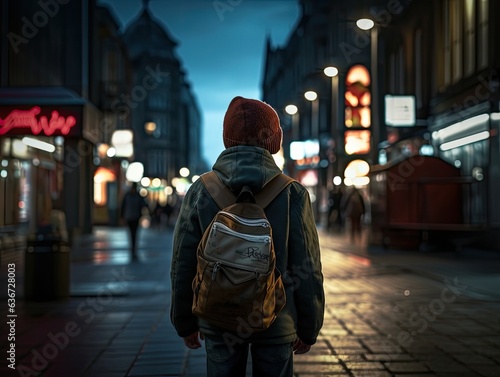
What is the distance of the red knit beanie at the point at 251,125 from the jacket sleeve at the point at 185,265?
11.8 inches

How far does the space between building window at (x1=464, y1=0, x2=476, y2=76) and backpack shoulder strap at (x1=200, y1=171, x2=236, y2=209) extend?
743 inches

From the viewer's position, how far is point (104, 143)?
1467 inches

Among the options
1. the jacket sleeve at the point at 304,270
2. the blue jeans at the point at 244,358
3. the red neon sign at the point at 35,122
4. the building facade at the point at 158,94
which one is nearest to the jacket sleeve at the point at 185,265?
the blue jeans at the point at 244,358

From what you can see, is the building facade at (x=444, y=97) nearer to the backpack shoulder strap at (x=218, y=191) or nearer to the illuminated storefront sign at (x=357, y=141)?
the illuminated storefront sign at (x=357, y=141)

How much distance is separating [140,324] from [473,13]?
1612cm

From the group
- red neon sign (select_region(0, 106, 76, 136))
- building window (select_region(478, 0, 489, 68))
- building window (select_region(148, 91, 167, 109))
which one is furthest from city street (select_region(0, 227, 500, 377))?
building window (select_region(148, 91, 167, 109))

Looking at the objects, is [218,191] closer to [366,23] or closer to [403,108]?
[366,23]

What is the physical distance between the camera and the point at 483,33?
19.4 meters

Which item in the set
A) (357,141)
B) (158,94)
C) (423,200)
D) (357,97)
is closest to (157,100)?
(158,94)

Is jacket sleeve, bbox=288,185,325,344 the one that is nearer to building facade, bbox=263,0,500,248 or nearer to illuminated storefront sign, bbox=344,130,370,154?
building facade, bbox=263,0,500,248

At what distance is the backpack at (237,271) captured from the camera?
2527 millimetres

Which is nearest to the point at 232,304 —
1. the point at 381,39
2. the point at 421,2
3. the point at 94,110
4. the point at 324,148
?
the point at 94,110

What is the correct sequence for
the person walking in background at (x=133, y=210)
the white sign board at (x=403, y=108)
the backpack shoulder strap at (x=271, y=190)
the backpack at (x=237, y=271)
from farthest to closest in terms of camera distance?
the white sign board at (x=403, y=108)
the person walking in background at (x=133, y=210)
the backpack shoulder strap at (x=271, y=190)
the backpack at (x=237, y=271)

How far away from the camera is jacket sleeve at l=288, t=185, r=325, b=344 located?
2.83 meters
